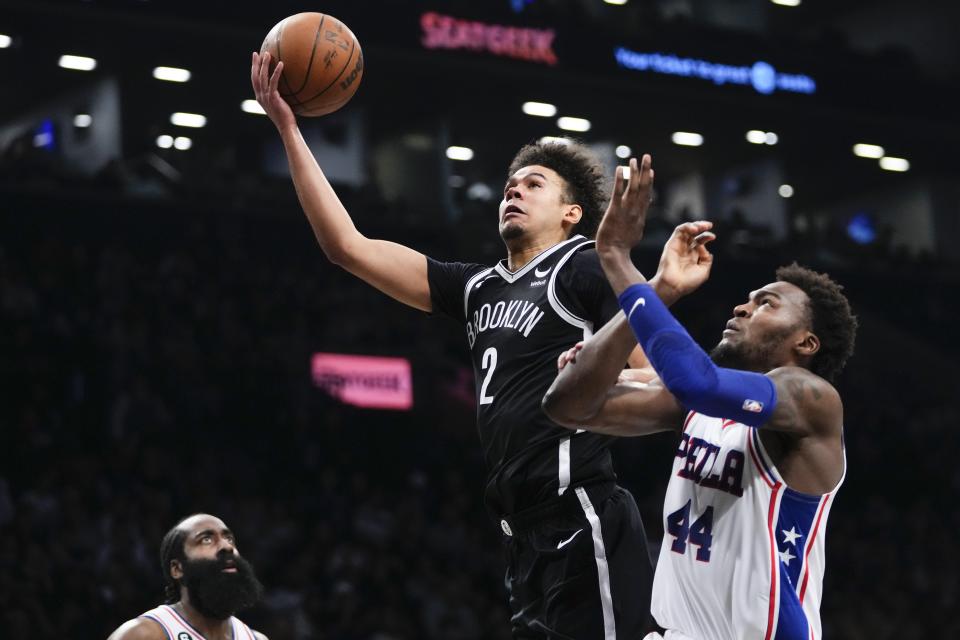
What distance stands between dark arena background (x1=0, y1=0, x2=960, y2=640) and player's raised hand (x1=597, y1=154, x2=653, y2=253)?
7.89 metres

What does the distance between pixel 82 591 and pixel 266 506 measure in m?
3.03

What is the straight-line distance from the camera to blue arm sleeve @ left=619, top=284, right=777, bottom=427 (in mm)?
3404

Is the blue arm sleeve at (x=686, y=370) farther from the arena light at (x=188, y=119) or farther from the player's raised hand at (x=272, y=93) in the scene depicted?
the arena light at (x=188, y=119)

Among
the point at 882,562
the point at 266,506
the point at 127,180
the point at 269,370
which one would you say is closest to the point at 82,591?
the point at 266,506

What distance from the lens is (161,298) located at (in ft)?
51.4

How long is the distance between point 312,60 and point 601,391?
1.77 meters

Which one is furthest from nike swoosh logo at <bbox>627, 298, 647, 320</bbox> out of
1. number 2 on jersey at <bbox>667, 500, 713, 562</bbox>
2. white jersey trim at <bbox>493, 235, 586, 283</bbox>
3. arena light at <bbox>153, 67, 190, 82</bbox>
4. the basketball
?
arena light at <bbox>153, 67, 190, 82</bbox>

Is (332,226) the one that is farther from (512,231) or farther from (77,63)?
(77,63)

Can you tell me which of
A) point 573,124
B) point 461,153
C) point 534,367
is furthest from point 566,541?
point 461,153

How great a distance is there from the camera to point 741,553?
371 centimetres

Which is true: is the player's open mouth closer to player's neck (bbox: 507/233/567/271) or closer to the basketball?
player's neck (bbox: 507/233/567/271)

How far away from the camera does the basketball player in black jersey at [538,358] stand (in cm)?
399

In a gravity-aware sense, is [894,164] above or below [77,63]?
below

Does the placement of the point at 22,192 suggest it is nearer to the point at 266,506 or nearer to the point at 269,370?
the point at 269,370
